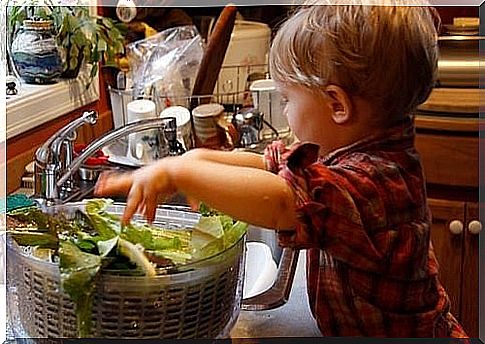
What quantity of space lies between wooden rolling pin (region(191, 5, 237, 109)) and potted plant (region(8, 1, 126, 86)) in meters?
0.08

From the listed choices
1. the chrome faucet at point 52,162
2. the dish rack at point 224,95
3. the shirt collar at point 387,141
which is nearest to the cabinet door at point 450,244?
the shirt collar at point 387,141

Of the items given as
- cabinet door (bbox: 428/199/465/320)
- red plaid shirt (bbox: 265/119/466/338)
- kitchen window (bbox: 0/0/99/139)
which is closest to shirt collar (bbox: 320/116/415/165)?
red plaid shirt (bbox: 265/119/466/338)

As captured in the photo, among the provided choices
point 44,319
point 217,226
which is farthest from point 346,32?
point 44,319

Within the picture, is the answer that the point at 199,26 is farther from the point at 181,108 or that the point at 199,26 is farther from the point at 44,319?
the point at 44,319

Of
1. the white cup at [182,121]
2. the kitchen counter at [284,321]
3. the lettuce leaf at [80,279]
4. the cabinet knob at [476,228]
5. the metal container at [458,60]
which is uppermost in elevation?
the metal container at [458,60]

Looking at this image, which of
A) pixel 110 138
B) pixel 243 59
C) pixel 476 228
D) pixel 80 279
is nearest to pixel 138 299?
pixel 80 279

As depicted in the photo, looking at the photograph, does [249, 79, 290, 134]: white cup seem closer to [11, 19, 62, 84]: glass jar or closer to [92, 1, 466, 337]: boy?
[92, 1, 466, 337]: boy

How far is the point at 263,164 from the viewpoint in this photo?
Answer: 1.91 feet

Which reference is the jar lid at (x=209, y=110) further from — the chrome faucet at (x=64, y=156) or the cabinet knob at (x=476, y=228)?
the cabinet knob at (x=476, y=228)

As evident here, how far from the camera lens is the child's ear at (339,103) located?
0.58m

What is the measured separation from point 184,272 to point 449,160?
382 mm

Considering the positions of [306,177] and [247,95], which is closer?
[306,177]

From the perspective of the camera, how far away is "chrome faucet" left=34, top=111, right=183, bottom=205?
633 mm

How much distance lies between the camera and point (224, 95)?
0.73 m
